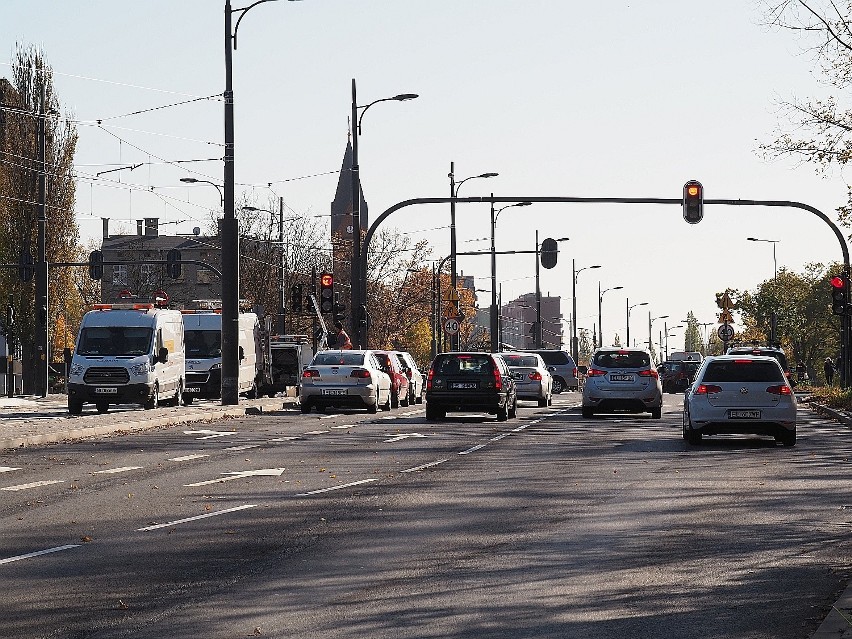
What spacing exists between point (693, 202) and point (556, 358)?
26.9 meters

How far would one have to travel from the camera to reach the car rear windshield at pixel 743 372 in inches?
1040

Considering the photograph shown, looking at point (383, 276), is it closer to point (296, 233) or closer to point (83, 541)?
point (296, 233)

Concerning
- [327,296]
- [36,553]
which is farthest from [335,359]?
[36,553]

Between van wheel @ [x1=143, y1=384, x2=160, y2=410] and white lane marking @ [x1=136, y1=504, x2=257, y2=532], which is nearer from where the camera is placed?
white lane marking @ [x1=136, y1=504, x2=257, y2=532]

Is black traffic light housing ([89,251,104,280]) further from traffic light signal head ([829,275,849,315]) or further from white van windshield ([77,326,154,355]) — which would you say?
traffic light signal head ([829,275,849,315])

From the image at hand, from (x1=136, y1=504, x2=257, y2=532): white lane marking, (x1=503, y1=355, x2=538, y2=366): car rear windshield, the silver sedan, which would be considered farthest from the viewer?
(x1=503, y1=355, x2=538, y2=366): car rear windshield

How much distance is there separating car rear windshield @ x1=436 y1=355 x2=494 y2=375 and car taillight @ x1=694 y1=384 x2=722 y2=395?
9204 millimetres

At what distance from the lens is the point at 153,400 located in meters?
38.8

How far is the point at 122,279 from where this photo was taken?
505ft

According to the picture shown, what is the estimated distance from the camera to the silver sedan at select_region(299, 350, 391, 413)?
38688 mm

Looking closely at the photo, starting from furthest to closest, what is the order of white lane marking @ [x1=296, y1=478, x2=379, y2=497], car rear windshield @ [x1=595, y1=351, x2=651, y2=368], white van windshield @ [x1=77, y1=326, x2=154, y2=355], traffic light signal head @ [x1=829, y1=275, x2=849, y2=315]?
traffic light signal head @ [x1=829, y1=275, x2=849, y2=315]
white van windshield @ [x1=77, y1=326, x2=154, y2=355]
car rear windshield @ [x1=595, y1=351, x2=651, y2=368]
white lane marking @ [x1=296, y1=478, x2=379, y2=497]

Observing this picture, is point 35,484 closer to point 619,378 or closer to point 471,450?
point 471,450

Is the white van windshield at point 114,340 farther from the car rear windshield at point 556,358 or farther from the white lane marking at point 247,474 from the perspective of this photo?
the car rear windshield at point 556,358

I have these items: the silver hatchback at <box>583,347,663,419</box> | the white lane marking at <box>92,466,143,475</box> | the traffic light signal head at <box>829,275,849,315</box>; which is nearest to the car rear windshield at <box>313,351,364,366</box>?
the silver hatchback at <box>583,347,663,419</box>
